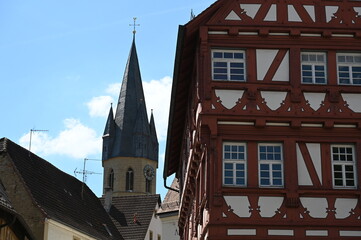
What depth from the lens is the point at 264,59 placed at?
21.4 metres

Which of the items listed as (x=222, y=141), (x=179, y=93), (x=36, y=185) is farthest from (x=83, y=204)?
(x=222, y=141)

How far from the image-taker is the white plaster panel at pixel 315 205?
2019 centimetres

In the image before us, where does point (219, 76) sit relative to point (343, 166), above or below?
above

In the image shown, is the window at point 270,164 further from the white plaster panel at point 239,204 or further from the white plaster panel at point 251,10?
the white plaster panel at point 251,10

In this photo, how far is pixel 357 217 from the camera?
20188 mm

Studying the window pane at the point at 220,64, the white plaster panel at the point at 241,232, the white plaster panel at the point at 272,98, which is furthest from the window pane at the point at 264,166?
the window pane at the point at 220,64

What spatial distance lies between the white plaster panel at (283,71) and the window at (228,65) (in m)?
0.91

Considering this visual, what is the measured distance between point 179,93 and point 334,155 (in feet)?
22.5

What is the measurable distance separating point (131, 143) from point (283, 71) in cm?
8716


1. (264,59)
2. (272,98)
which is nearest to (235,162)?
(272,98)

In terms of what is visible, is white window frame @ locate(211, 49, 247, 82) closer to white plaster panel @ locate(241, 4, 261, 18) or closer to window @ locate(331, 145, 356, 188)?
white plaster panel @ locate(241, 4, 261, 18)

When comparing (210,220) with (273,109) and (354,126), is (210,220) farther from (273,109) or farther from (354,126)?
(354,126)

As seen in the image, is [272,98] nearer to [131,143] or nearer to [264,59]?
[264,59]

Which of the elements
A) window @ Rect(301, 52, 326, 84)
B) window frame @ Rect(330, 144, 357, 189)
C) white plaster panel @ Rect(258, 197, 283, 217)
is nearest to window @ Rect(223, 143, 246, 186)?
white plaster panel @ Rect(258, 197, 283, 217)
